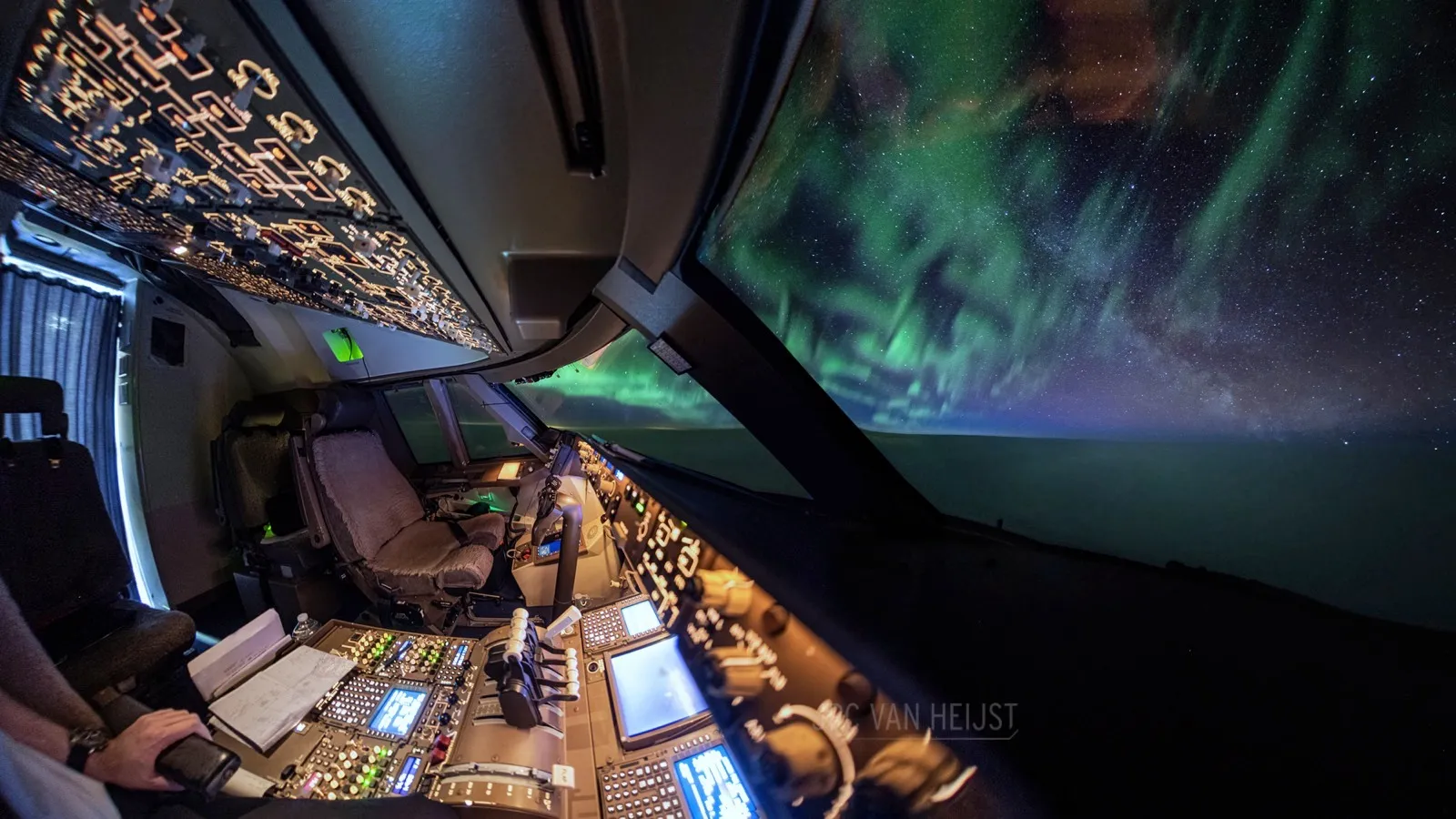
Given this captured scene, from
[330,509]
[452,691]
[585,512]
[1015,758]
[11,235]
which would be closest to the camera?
[1015,758]

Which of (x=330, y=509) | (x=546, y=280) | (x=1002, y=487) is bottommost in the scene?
(x=330, y=509)

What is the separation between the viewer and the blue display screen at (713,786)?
1093mm

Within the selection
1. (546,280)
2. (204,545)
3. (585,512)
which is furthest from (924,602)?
(204,545)

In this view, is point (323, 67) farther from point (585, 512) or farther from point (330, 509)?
point (330, 509)

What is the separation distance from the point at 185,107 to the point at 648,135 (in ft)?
3.04

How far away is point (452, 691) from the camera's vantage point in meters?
1.63

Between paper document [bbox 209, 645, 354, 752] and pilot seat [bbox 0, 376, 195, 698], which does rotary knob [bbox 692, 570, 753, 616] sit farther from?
pilot seat [bbox 0, 376, 195, 698]

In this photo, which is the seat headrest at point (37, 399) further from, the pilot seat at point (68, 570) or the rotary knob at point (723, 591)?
the rotary knob at point (723, 591)

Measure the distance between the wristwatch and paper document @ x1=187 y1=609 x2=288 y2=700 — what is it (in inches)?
15.8

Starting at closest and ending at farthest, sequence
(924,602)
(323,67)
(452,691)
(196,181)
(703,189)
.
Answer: (323,67)
(703,189)
(924,602)
(196,181)
(452,691)

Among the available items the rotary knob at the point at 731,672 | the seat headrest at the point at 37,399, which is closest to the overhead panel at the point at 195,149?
the seat headrest at the point at 37,399

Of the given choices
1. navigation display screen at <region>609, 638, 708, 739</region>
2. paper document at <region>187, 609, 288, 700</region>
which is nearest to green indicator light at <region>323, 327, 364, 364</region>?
paper document at <region>187, 609, 288, 700</region>

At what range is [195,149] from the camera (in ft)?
3.17

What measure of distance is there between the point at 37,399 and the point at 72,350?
7.70 feet
